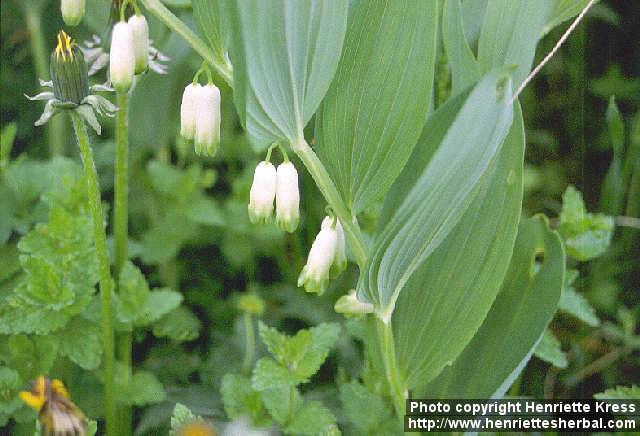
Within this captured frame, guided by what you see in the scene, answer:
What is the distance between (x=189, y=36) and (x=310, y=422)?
2.11 ft

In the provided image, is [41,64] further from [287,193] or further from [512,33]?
[512,33]

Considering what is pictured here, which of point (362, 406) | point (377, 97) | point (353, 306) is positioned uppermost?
point (377, 97)

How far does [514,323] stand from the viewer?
1.28 m

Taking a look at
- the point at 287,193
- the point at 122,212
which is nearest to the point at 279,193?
the point at 287,193

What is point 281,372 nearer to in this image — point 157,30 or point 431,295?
point 431,295

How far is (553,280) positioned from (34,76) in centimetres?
176

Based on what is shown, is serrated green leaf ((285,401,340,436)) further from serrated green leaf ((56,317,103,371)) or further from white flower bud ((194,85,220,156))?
white flower bud ((194,85,220,156))

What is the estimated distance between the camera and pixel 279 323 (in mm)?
1814

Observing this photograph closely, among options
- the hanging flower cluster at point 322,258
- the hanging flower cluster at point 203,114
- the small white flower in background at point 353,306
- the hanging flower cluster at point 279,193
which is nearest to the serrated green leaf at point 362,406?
the small white flower in background at point 353,306

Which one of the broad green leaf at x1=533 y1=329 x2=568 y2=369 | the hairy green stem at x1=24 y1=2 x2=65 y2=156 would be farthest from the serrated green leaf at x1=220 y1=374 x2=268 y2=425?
the hairy green stem at x1=24 y1=2 x2=65 y2=156

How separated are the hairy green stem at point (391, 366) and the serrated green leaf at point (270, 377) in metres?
0.16

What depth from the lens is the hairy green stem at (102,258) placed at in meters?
1.14

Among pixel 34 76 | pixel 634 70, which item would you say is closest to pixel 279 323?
pixel 34 76

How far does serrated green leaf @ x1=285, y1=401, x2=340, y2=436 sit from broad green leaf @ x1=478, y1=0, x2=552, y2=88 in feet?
2.00
